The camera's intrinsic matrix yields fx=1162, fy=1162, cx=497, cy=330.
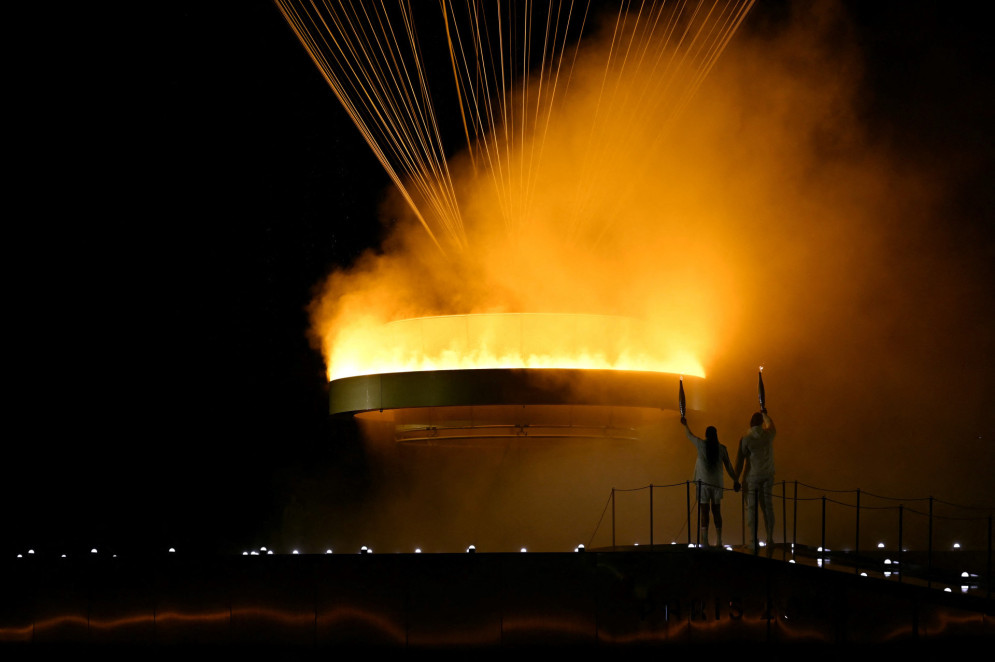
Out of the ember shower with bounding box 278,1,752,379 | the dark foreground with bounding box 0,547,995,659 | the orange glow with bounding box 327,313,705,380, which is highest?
the ember shower with bounding box 278,1,752,379

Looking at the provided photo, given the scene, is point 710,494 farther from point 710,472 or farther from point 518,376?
point 518,376

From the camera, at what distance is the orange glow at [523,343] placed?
20094mm

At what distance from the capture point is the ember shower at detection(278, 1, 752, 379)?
22234 millimetres

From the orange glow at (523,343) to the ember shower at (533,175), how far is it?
24 centimetres

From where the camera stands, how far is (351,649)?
53.6 ft

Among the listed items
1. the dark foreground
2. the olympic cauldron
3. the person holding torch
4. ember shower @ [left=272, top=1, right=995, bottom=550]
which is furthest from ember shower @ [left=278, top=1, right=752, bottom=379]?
the dark foreground

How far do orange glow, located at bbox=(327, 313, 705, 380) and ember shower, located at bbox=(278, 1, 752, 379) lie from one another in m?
0.24

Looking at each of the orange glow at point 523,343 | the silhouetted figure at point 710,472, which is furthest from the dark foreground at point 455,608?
the orange glow at point 523,343

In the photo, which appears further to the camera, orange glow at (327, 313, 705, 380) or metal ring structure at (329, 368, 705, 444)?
orange glow at (327, 313, 705, 380)

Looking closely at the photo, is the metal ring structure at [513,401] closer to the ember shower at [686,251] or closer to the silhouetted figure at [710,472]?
the ember shower at [686,251]

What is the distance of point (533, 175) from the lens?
2458 cm

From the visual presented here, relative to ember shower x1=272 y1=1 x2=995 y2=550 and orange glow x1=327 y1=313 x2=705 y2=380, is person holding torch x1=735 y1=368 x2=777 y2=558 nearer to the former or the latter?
orange glow x1=327 y1=313 x2=705 y2=380

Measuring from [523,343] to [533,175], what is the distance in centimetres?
569

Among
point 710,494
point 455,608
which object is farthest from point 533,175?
point 455,608
